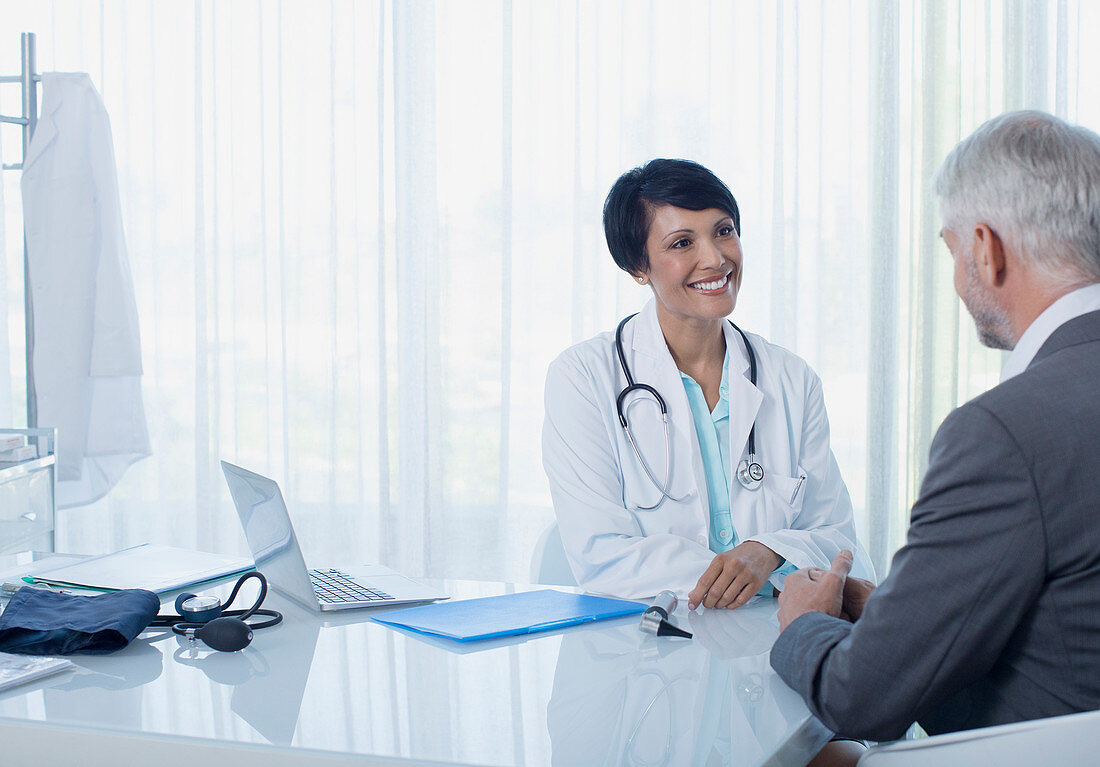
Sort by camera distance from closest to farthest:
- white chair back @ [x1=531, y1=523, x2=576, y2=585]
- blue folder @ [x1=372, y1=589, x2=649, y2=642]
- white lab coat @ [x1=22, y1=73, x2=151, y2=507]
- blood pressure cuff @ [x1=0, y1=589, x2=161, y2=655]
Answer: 1. blood pressure cuff @ [x1=0, y1=589, x2=161, y2=655]
2. blue folder @ [x1=372, y1=589, x2=649, y2=642]
3. white chair back @ [x1=531, y1=523, x2=576, y2=585]
4. white lab coat @ [x1=22, y1=73, x2=151, y2=507]

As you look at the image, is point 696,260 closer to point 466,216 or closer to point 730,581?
point 730,581

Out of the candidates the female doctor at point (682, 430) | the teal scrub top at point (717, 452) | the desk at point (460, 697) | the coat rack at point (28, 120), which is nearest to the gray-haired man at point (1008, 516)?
the desk at point (460, 697)

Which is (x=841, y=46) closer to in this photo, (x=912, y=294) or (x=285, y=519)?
(x=912, y=294)

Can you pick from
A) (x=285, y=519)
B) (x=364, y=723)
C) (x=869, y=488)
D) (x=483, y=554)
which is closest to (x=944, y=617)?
(x=364, y=723)

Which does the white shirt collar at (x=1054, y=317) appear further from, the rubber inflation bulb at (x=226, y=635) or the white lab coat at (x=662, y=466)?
the rubber inflation bulb at (x=226, y=635)

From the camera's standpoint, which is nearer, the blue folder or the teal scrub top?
the blue folder

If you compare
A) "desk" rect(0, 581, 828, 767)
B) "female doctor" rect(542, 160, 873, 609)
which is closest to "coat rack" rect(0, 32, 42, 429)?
"female doctor" rect(542, 160, 873, 609)

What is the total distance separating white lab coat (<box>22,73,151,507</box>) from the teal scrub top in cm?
192

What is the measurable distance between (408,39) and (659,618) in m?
2.57

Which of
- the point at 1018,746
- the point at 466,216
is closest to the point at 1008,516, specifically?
the point at 1018,746

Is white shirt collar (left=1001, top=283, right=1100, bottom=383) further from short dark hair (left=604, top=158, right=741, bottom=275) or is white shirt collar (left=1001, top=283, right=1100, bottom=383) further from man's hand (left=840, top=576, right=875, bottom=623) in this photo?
short dark hair (left=604, top=158, right=741, bottom=275)

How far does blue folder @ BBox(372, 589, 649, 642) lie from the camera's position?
1.31m

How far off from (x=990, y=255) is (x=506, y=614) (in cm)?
81

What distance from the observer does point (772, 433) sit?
6.21ft
